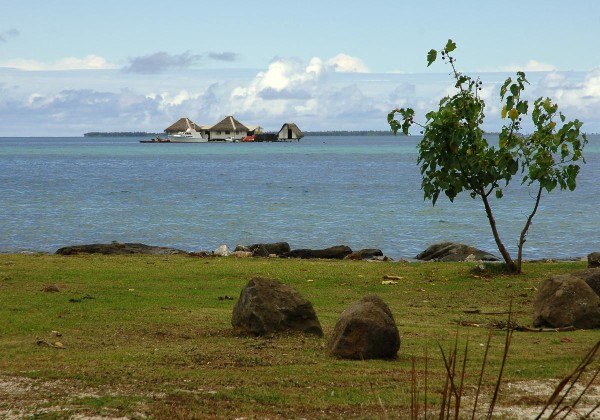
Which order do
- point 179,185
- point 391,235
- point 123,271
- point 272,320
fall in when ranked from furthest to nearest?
1. point 179,185
2. point 391,235
3. point 123,271
4. point 272,320

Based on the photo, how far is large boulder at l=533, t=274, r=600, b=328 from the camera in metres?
13.6

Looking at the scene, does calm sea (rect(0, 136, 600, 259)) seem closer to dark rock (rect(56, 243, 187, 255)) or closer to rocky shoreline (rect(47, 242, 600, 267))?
rocky shoreline (rect(47, 242, 600, 267))

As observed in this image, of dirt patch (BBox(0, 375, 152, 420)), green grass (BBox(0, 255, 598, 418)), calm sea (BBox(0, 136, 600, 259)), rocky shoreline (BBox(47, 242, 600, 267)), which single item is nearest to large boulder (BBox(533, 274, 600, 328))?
green grass (BBox(0, 255, 598, 418))

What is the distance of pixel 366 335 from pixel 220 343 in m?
2.18

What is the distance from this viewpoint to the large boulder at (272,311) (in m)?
12.7

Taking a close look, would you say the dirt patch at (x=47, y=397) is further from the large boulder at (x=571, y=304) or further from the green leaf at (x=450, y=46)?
the green leaf at (x=450, y=46)

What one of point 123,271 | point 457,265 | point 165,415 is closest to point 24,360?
point 165,415

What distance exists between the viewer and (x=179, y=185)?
7356cm

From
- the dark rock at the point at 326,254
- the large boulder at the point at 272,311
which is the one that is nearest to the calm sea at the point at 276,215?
the dark rock at the point at 326,254

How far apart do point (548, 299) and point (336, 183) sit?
208ft

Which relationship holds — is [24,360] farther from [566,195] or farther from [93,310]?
[566,195]

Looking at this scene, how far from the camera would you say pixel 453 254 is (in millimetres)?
27922

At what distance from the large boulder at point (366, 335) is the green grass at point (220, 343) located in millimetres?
175

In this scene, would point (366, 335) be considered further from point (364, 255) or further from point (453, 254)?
point (364, 255)
